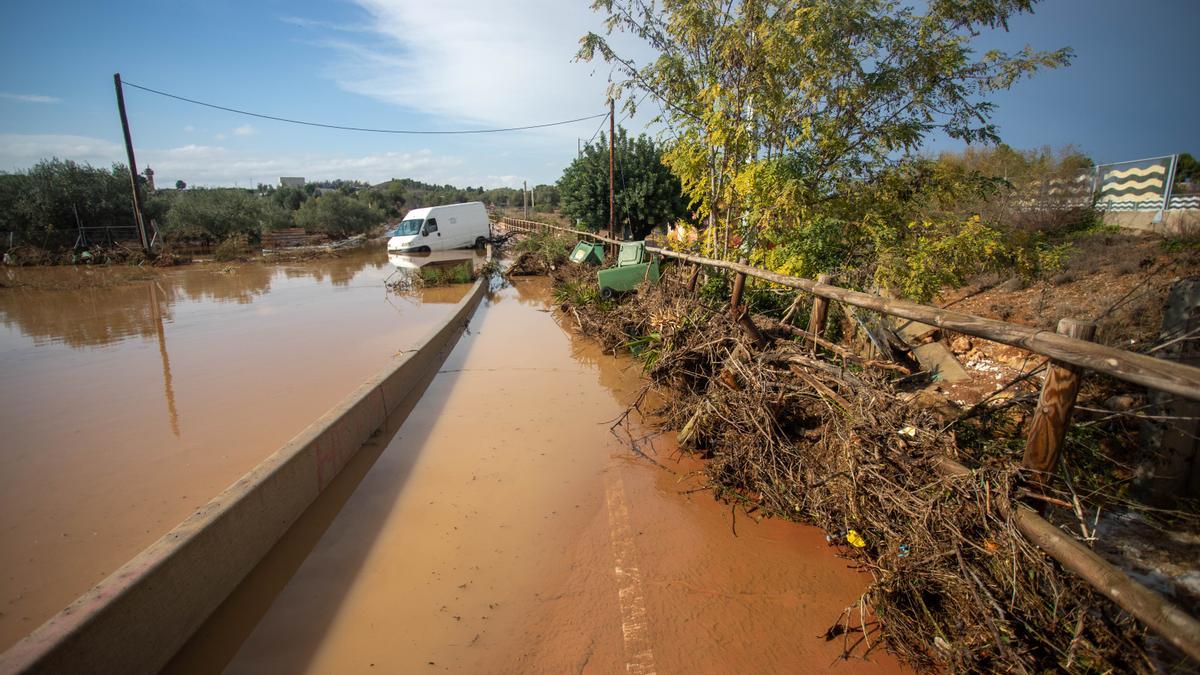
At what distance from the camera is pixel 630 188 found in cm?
1908

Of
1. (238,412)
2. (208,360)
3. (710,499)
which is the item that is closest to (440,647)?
(710,499)

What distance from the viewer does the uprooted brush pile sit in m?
2.11

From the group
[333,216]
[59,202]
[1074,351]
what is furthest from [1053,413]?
[333,216]

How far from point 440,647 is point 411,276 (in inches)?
548

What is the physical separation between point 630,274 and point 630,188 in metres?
11.0

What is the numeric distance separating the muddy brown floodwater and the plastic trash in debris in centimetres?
18

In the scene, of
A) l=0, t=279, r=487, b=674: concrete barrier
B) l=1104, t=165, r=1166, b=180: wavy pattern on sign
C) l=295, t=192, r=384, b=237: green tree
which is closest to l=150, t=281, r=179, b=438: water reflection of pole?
l=0, t=279, r=487, b=674: concrete barrier

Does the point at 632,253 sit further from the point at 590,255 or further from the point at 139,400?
the point at 139,400

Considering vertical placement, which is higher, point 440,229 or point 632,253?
point 440,229

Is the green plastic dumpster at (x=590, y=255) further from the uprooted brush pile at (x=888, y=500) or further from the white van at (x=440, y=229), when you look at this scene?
the white van at (x=440, y=229)

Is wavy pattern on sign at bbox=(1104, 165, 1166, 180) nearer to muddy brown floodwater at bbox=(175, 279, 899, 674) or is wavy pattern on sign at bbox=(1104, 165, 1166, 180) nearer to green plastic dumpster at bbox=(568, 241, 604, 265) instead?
green plastic dumpster at bbox=(568, 241, 604, 265)

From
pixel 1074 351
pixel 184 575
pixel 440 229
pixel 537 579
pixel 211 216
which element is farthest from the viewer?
pixel 211 216

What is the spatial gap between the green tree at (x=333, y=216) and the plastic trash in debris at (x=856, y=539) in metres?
37.9

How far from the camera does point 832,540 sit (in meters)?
3.36
